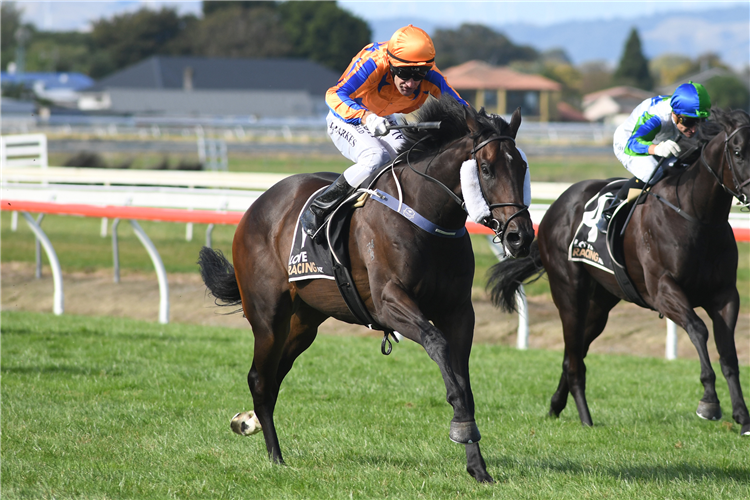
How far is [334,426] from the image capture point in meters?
4.88

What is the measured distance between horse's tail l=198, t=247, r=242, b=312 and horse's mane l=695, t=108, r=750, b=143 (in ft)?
9.19

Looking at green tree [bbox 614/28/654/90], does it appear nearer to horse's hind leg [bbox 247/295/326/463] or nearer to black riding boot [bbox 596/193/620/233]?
black riding boot [bbox 596/193/620/233]

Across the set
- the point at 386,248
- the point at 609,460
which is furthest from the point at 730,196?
Answer: the point at 386,248

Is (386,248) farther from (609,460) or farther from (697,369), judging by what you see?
(697,369)

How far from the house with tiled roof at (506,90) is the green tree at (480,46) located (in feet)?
141

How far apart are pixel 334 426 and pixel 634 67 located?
91777mm

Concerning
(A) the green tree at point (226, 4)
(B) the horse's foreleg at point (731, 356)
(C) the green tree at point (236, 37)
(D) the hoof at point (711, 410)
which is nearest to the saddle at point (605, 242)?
(B) the horse's foreleg at point (731, 356)

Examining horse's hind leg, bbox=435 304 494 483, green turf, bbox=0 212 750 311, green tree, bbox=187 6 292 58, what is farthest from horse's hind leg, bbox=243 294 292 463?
green tree, bbox=187 6 292 58

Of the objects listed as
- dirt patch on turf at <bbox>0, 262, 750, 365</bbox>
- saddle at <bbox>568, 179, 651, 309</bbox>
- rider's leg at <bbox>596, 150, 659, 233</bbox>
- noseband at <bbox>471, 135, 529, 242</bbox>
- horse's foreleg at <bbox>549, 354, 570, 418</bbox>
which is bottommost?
dirt patch on turf at <bbox>0, 262, 750, 365</bbox>

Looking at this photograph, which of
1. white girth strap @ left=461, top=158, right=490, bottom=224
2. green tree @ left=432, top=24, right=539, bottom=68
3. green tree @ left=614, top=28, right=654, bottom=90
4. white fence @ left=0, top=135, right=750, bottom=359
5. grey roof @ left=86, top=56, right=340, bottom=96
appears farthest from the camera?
green tree @ left=432, top=24, right=539, bottom=68

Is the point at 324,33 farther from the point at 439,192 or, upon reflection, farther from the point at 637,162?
the point at 439,192

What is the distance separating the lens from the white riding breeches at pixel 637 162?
209 inches

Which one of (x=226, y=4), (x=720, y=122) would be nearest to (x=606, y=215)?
(x=720, y=122)

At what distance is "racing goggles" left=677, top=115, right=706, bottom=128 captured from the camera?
202 inches
